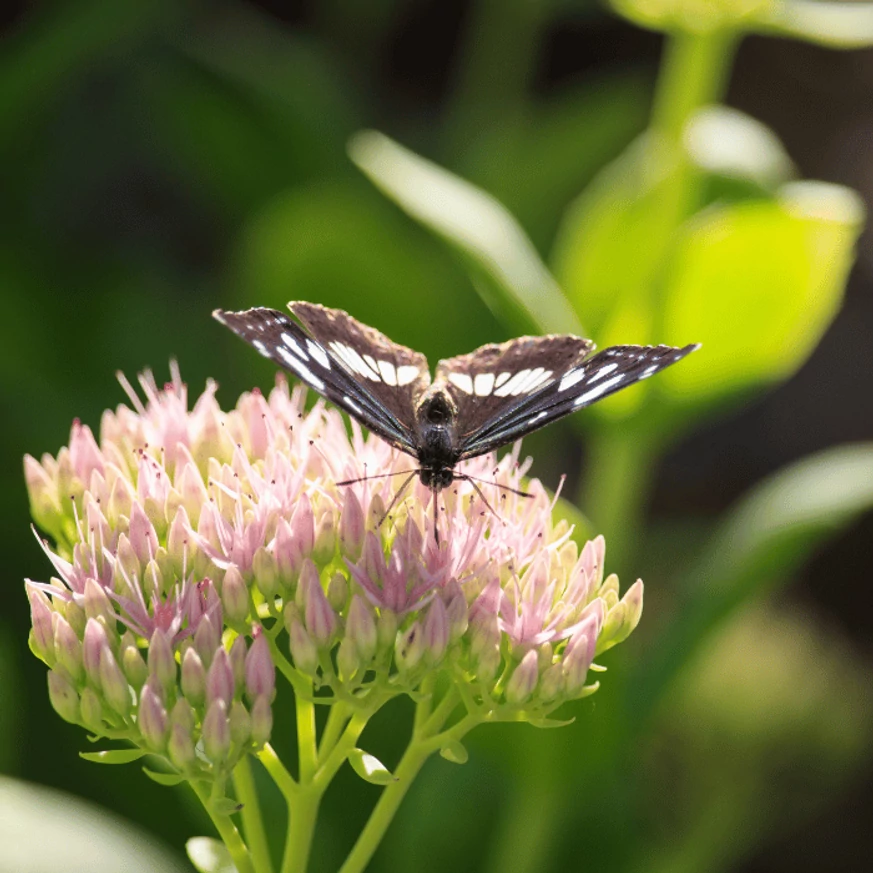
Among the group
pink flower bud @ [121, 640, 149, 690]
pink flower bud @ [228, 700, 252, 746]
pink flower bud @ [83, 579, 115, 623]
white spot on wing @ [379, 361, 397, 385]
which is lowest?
pink flower bud @ [228, 700, 252, 746]


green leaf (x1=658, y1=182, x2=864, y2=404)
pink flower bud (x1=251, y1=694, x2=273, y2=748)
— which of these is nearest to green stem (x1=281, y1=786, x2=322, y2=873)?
pink flower bud (x1=251, y1=694, x2=273, y2=748)

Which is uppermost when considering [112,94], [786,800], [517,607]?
[112,94]

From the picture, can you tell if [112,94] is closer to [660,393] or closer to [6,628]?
[6,628]

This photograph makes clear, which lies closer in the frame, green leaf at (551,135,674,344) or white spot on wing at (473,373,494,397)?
white spot on wing at (473,373,494,397)

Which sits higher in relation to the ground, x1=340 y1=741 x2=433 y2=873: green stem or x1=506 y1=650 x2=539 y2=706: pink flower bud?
x1=506 y1=650 x2=539 y2=706: pink flower bud

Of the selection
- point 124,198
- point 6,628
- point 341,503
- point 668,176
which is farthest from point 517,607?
point 124,198

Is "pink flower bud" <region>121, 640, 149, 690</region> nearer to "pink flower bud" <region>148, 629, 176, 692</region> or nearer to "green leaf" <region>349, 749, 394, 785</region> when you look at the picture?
"pink flower bud" <region>148, 629, 176, 692</region>

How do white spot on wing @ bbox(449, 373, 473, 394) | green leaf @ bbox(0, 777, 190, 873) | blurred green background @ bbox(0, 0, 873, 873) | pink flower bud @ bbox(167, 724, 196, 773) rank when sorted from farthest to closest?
blurred green background @ bbox(0, 0, 873, 873) < white spot on wing @ bbox(449, 373, 473, 394) < green leaf @ bbox(0, 777, 190, 873) < pink flower bud @ bbox(167, 724, 196, 773)
